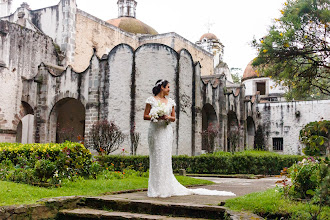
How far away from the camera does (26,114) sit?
68.0 ft

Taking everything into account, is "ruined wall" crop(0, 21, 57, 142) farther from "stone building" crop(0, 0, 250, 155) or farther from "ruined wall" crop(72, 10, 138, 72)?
"ruined wall" crop(72, 10, 138, 72)

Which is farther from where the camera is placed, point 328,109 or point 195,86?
point 328,109

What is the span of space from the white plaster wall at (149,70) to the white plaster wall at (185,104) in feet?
1.51

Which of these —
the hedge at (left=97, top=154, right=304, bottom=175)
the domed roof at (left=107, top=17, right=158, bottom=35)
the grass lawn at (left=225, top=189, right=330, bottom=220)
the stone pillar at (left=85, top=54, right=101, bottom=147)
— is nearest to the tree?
the hedge at (left=97, top=154, right=304, bottom=175)

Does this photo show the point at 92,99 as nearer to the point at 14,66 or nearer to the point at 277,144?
the point at 14,66

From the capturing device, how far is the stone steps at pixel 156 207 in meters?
5.03

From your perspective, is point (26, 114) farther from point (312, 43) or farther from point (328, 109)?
point (328, 109)

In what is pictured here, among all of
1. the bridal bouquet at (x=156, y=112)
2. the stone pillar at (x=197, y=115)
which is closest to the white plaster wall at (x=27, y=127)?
the stone pillar at (x=197, y=115)

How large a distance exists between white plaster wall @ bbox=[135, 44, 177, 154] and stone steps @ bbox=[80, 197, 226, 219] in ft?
37.6

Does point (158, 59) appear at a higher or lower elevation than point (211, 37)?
lower

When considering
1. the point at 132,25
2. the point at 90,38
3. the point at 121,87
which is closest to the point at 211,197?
the point at 121,87

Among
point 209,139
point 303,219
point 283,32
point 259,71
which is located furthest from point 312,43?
point 303,219

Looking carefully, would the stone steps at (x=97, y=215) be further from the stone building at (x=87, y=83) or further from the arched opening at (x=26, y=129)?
the arched opening at (x=26, y=129)

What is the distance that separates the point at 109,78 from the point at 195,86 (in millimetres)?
4445
